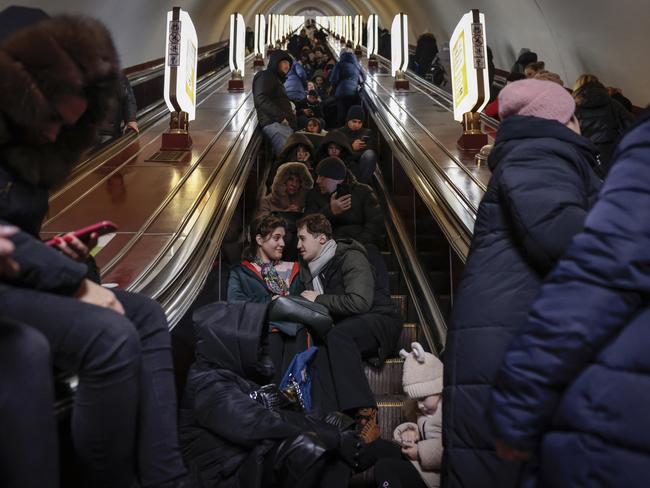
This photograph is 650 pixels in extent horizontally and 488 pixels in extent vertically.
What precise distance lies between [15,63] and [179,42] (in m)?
4.29

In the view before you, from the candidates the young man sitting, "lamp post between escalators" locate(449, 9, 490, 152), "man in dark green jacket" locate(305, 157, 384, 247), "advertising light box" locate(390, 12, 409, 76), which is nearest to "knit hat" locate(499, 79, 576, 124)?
"man in dark green jacket" locate(305, 157, 384, 247)

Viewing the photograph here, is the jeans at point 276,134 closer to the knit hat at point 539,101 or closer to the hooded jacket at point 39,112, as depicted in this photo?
the knit hat at point 539,101

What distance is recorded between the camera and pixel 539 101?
1905 mm

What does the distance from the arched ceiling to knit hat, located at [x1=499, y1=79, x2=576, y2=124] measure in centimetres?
524

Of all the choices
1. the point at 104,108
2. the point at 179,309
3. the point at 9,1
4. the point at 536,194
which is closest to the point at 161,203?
the point at 179,309

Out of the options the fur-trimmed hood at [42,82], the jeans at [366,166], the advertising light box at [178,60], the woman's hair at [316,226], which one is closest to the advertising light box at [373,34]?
the jeans at [366,166]

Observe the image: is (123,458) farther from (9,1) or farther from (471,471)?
(9,1)

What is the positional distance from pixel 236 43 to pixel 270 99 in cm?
461

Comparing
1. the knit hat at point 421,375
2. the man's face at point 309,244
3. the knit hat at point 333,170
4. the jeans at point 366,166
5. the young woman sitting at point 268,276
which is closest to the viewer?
the knit hat at point 421,375

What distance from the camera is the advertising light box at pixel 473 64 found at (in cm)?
575

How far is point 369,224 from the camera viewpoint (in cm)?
507

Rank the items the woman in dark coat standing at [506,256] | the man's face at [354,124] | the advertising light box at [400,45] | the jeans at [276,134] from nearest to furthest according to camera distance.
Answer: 1. the woman in dark coat standing at [506,256]
2. the jeans at [276,134]
3. the man's face at [354,124]
4. the advertising light box at [400,45]

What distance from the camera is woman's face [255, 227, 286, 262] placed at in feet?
12.0

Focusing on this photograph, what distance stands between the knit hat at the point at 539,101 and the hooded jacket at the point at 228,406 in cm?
126
